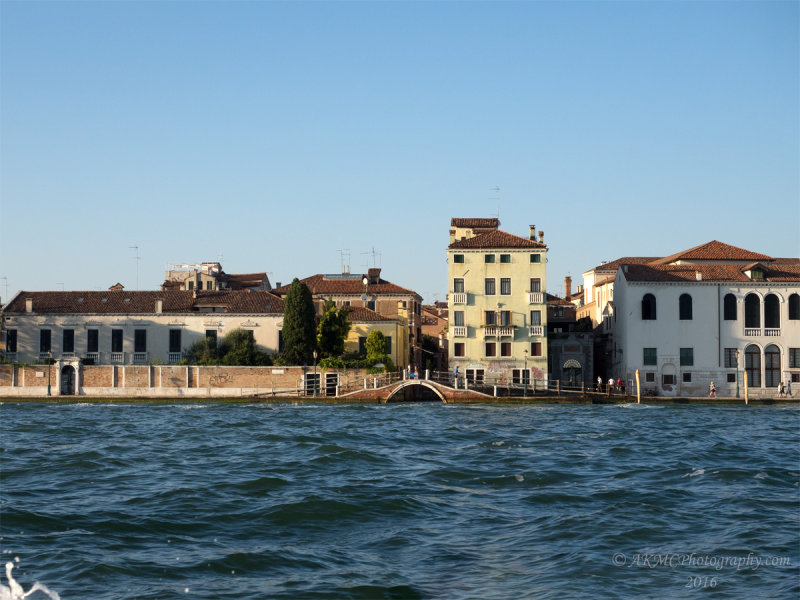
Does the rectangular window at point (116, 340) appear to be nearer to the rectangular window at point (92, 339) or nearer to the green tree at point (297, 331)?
the rectangular window at point (92, 339)

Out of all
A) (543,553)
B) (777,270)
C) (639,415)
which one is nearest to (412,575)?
(543,553)

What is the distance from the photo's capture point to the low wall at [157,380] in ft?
143

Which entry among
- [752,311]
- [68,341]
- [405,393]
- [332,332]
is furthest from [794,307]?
[68,341]

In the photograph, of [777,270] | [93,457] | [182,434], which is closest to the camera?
[93,457]

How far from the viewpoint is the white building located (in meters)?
44.8

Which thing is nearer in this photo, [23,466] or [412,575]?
[412,575]

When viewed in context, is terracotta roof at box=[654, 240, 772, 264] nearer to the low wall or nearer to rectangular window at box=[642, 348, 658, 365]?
→ rectangular window at box=[642, 348, 658, 365]

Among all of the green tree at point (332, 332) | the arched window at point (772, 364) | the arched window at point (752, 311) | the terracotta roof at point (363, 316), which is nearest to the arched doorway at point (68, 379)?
the green tree at point (332, 332)

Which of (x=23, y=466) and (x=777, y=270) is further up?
(x=777, y=270)

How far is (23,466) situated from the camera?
59.5 ft

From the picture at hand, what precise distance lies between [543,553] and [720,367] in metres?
36.5

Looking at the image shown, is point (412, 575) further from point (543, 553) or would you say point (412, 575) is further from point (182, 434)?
point (182, 434)

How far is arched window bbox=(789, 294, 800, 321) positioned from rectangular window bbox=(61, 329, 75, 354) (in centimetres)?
3520

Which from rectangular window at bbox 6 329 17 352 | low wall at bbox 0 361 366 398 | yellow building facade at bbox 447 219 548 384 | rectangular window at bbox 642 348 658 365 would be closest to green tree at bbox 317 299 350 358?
low wall at bbox 0 361 366 398
